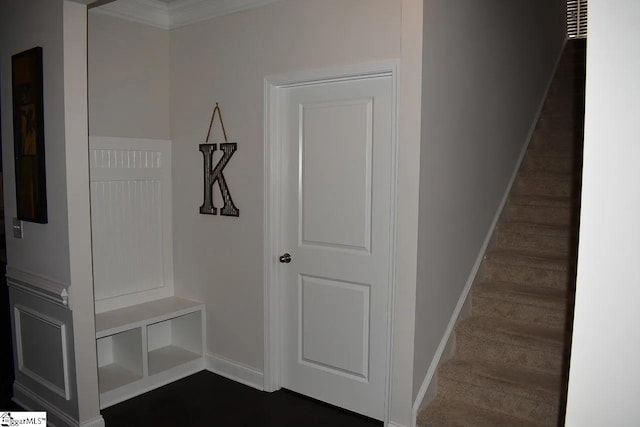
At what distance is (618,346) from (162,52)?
3.81m

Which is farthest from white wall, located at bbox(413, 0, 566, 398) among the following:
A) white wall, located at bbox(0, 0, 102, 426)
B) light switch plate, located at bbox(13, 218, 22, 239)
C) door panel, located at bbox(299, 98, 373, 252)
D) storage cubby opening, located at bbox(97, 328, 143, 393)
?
light switch plate, located at bbox(13, 218, 22, 239)

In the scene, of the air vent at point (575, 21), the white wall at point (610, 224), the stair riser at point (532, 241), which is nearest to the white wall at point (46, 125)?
the air vent at point (575, 21)

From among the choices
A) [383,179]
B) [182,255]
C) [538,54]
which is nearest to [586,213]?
[383,179]

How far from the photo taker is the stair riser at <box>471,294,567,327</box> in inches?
123

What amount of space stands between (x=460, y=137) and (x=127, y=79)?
2.33m

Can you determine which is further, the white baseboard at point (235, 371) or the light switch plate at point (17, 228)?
the white baseboard at point (235, 371)

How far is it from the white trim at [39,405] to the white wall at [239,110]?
113 centimetres

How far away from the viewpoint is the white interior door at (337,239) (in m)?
2.97

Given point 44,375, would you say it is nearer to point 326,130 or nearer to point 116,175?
point 116,175

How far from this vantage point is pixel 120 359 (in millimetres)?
3635

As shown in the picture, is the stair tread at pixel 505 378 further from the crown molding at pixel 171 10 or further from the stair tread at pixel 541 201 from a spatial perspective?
the crown molding at pixel 171 10

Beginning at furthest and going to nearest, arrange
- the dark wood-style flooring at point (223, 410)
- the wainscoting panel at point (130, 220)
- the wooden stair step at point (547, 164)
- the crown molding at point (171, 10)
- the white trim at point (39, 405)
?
1. the wooden stair step at point (547, 164)
2. the wainscoting panel at point (130, 220)
3. the crown molding at point (171, 10)
4. the dark wood-style flooring at point (223, 410)
5. the white trim at point (39, 405)

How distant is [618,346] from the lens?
2.14 ft

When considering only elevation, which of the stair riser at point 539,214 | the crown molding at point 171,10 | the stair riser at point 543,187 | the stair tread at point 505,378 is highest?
the crown molding at point 171,10
